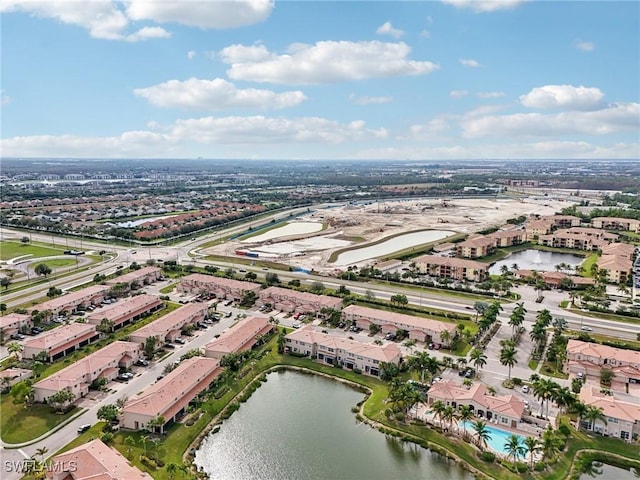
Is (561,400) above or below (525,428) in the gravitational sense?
above

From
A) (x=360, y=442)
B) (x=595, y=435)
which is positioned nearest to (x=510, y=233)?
(x=595, y=435)

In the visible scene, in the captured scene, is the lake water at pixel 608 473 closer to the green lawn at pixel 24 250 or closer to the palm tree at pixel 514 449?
the palm tree at pixel 514 449

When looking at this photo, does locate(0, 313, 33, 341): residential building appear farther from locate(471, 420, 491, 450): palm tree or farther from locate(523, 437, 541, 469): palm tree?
locate(523, 437, 541, 469): palm tree

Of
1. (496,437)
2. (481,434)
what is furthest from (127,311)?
(496,437)

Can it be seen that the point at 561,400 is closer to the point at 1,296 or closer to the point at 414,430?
the point at 414,430

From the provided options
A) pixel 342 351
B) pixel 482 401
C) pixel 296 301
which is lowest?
pixel 482 401

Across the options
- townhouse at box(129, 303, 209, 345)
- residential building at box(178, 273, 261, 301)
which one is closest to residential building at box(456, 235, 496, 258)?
residential building at box(178, 273, 261, 301)

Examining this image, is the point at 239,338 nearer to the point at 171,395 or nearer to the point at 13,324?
the point at 171,395
